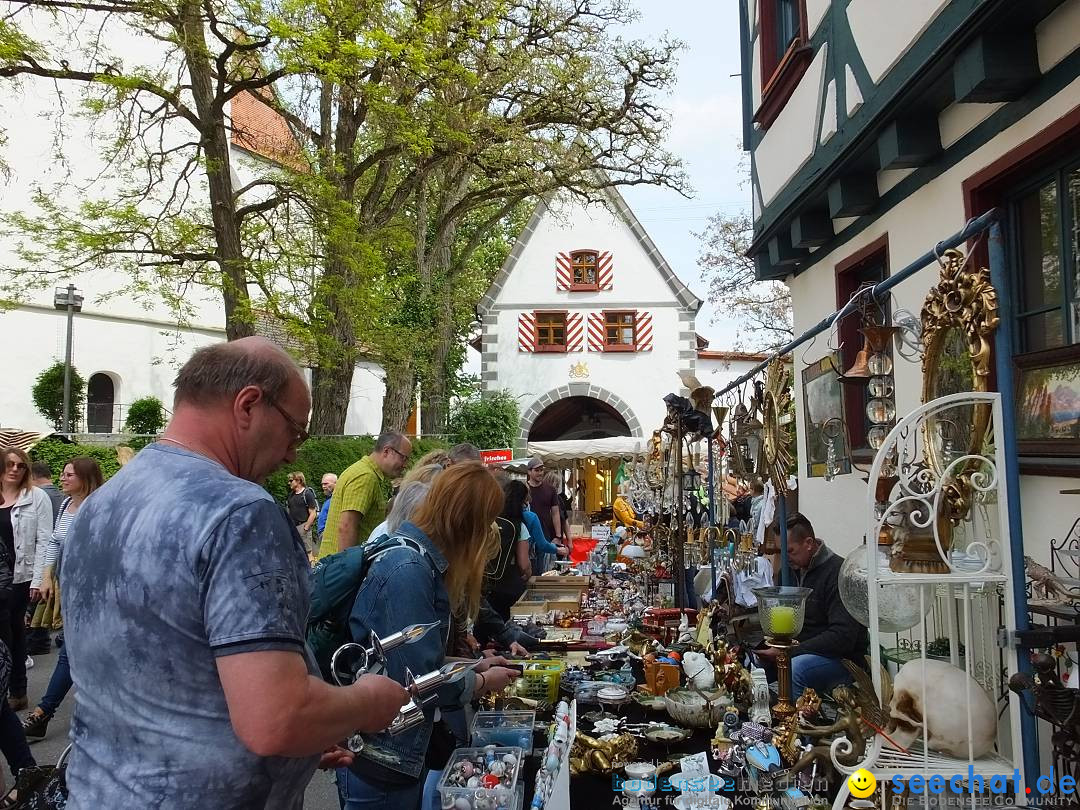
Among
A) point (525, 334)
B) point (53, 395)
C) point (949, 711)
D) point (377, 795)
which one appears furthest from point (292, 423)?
point (53, 395)

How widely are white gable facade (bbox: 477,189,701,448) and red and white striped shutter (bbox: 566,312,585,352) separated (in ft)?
0.09

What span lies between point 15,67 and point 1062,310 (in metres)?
11.1

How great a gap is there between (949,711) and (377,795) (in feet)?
5.11

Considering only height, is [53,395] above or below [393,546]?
above

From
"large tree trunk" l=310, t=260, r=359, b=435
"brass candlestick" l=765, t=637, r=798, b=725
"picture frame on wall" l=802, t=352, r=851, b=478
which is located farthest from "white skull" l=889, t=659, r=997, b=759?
"large tree trunk" l=310, t=260, r=359, b=435

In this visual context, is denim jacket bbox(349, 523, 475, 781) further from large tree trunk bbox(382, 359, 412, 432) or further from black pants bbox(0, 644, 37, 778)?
large tree trunk bbox(382, 359, 412, 432)

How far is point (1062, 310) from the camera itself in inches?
130

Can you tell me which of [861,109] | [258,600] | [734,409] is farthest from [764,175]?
[258,600]

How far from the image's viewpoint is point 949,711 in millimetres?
2098

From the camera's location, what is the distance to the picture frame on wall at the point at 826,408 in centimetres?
435

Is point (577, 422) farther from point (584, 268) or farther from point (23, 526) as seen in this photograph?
point (23, 526)

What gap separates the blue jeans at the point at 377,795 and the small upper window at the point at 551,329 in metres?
19.2

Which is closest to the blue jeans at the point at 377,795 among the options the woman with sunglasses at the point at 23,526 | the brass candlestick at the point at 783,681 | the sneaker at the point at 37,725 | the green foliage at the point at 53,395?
the brass candlestick at the point at 783,681

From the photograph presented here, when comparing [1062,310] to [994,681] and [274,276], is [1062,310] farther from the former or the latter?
[274,276]
